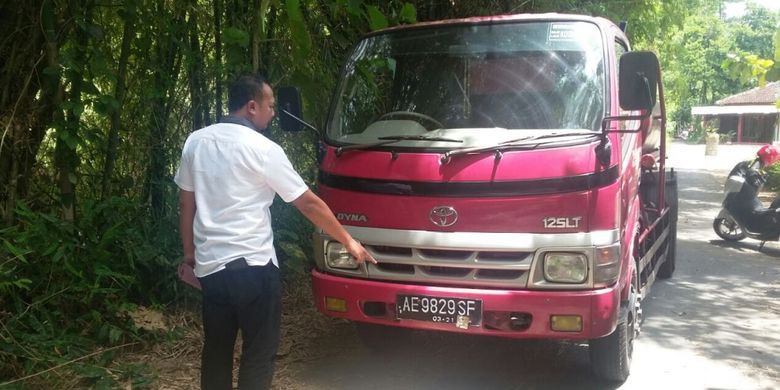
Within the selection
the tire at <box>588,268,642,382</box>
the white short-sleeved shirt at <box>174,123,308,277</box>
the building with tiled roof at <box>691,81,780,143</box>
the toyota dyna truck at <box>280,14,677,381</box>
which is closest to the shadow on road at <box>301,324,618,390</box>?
the tire at <box>588,268,642,382</box>

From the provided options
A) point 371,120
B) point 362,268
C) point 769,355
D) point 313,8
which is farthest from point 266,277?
point 769,355

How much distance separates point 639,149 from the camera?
477 cm

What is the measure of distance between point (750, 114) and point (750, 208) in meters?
43.9

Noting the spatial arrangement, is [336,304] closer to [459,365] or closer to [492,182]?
[459,365]

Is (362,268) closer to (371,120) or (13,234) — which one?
(371,120)

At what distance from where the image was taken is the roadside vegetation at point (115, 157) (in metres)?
4.03

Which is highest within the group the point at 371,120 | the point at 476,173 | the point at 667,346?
the point at 371,120

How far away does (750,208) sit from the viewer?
883 centimetres

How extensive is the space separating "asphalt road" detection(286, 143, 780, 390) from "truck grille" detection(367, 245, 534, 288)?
0.82m

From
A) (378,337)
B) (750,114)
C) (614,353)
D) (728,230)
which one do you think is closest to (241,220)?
(378,337)

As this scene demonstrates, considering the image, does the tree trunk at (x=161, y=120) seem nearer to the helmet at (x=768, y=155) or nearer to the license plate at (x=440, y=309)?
the license plate at (x=440, y=309)

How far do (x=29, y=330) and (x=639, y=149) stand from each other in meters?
4.14

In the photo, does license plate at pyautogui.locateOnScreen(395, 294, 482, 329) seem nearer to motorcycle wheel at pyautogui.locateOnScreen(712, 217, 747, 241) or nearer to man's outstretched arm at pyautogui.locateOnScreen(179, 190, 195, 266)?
man's outstretched arm at pyautogui.locateOnScreen(179, 190, 195, 266)

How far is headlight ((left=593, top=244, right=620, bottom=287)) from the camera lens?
137 inches
